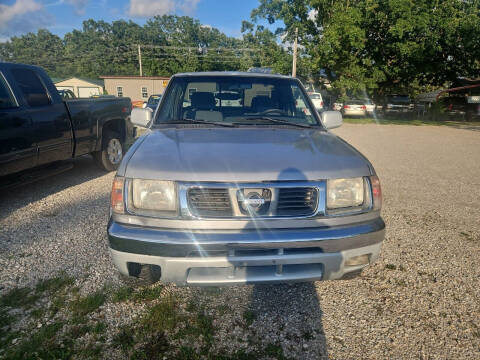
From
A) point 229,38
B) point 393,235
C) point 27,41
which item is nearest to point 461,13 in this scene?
point 393,235

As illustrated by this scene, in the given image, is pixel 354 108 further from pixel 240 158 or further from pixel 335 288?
pixel 240 158

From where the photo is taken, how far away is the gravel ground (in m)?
2.22

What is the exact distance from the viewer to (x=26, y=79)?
15.5 feet

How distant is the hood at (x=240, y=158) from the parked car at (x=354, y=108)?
23.1 meters

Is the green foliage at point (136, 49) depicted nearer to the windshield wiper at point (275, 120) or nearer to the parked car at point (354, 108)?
the parked car at point (354, 108)

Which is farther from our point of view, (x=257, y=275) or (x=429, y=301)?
(x=429, y=301)

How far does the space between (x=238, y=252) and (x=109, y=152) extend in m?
5.27

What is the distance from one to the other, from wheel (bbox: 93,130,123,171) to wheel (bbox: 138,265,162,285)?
4725mm

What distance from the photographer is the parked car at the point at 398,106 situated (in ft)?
93.0

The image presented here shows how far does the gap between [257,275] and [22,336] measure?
5.33 feet

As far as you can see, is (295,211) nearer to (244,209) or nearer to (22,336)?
(244,209)

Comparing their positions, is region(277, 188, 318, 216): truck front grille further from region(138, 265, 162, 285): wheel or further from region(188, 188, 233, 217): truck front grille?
region(138, 265, 162, 285): wheel

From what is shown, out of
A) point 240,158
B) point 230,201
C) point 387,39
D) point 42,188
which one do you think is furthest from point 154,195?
point 387,39

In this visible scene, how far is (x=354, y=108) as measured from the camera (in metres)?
24.1
